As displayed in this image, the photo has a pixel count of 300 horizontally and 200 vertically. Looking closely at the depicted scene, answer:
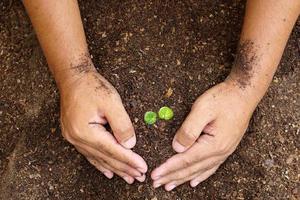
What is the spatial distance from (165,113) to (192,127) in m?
0.13

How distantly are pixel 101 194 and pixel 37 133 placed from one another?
300mm

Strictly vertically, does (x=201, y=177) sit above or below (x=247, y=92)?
below

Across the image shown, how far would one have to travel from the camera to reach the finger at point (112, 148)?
1.42 meters

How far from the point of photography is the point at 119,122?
142 cm

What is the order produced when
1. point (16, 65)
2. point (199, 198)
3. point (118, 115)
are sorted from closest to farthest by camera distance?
point (118, 115), point (199, 198), point (16, 65)

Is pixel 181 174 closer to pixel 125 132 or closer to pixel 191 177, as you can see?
pixel 191 177

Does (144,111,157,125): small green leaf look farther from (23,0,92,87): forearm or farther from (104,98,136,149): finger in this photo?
(23,0,92,87): forearm

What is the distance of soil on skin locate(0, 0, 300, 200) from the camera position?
156cm

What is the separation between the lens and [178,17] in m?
1.68

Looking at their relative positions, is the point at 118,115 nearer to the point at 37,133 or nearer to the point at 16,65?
the point at 37,133

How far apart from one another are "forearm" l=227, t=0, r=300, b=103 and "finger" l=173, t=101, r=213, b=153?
0.48 ft

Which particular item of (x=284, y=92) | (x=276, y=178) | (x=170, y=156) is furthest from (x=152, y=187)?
(x=284, y=92)

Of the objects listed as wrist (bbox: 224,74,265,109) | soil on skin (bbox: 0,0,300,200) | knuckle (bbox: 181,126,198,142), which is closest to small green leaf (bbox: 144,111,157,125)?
soil on skin (bbox: 0,0,300,200)

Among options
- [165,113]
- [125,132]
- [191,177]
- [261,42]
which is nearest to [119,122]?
[125,132]
